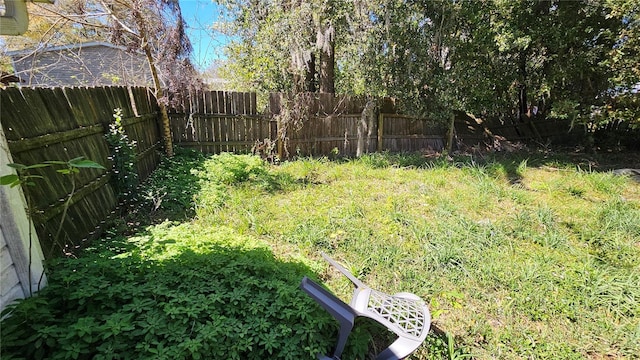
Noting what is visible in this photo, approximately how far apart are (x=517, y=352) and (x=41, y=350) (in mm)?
2554

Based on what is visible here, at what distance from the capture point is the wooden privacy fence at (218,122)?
5707 mm

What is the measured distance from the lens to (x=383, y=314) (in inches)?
68.6

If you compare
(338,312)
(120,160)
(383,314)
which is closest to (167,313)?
(338,312)

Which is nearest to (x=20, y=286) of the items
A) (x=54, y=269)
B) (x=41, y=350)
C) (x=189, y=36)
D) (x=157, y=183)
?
(x=54, y=269)

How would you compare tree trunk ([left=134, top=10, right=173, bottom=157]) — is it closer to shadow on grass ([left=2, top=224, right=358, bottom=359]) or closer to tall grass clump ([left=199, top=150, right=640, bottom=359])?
tall grass clump ([left=199, top=150, right=640, bottom=359])

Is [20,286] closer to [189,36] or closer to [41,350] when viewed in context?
[41,350]

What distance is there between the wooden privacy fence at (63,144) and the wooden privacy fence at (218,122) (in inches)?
76.3

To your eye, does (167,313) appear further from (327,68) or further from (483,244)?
(327,68)

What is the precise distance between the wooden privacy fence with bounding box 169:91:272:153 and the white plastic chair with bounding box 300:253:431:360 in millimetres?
4881

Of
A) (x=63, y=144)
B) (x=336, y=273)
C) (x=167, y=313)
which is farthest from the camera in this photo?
(x=336, y=273)

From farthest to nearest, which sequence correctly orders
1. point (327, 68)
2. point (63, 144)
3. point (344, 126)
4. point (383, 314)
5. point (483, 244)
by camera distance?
point (344, 126) → point (327, 68) → point (483, 244) → point (63, 144) → point (383, 314)

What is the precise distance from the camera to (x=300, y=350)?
1.57 meters

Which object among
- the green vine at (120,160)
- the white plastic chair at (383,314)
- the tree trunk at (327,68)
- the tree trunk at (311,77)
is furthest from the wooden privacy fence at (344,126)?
the white plastic chair at (383,314)

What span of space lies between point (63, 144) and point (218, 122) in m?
3.67
